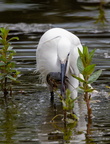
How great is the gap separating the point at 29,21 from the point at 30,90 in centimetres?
485

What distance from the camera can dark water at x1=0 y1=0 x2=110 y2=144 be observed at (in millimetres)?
5645

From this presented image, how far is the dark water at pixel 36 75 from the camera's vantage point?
18.5 feet

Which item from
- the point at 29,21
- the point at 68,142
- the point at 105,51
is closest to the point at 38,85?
the point at 105,51

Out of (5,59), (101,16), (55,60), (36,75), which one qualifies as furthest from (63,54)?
(101,16)

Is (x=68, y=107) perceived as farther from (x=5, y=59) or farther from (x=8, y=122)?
(x=5, y=59)

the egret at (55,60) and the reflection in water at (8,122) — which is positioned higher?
the egret at (55,60)

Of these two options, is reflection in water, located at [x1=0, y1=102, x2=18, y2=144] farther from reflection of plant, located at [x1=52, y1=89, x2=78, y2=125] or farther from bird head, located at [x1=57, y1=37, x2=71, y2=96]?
bird head, located at [x1=57, y1=37, x2=71, y2=96]

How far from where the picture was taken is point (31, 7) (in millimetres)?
13586

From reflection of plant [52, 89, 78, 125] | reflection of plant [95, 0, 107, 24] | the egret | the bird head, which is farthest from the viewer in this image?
reflection of plant [95, 0, 107, 24]

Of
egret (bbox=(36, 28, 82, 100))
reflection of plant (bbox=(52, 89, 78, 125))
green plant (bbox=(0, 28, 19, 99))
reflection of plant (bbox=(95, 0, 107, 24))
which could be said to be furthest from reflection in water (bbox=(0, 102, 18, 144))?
reflection of plant (bbox=(95, 0, 107, 24))

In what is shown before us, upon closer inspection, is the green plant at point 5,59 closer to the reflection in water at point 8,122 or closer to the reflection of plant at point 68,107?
the reflection in water at point 8,122

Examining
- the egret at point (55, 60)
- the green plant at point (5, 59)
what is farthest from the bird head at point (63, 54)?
the green plant at point (5, 59)

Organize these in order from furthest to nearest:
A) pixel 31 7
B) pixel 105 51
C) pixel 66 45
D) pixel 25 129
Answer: pixel 31 7
pixel 105 51
pixel 66 45
pixel 25 129

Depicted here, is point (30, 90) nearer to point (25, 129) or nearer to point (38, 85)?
point (38, 85)
